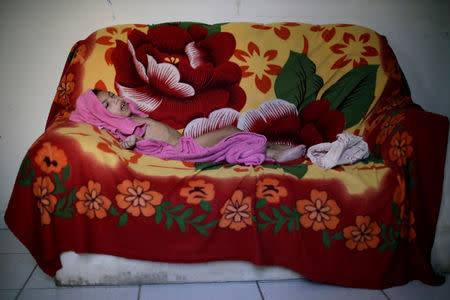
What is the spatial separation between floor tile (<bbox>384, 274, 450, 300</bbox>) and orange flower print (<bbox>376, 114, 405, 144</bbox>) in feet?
1.97

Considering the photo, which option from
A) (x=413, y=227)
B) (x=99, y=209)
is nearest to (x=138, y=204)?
(x=99, y=209)

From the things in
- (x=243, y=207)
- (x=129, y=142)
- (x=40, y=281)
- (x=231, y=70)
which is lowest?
(x=40, y=281)

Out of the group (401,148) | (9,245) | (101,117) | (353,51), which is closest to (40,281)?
(9,245)

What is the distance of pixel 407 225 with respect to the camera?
137 cm

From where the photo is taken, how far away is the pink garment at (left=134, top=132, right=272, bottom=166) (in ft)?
5.22

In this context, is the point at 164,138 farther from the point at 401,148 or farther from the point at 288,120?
the point at 401,148

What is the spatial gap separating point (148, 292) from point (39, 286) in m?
0.44

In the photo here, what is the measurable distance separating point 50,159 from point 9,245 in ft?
2.69

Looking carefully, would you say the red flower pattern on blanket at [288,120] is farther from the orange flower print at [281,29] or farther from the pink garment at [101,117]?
→ the pink garment at [101,117]

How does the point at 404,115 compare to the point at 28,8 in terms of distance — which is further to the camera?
the point at 28,8

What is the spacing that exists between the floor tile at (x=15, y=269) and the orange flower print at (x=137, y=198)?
0.55 meters

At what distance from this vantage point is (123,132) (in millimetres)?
1750

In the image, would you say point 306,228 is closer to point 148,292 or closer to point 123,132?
point 148,292

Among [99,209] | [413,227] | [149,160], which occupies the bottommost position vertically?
[413,227]
